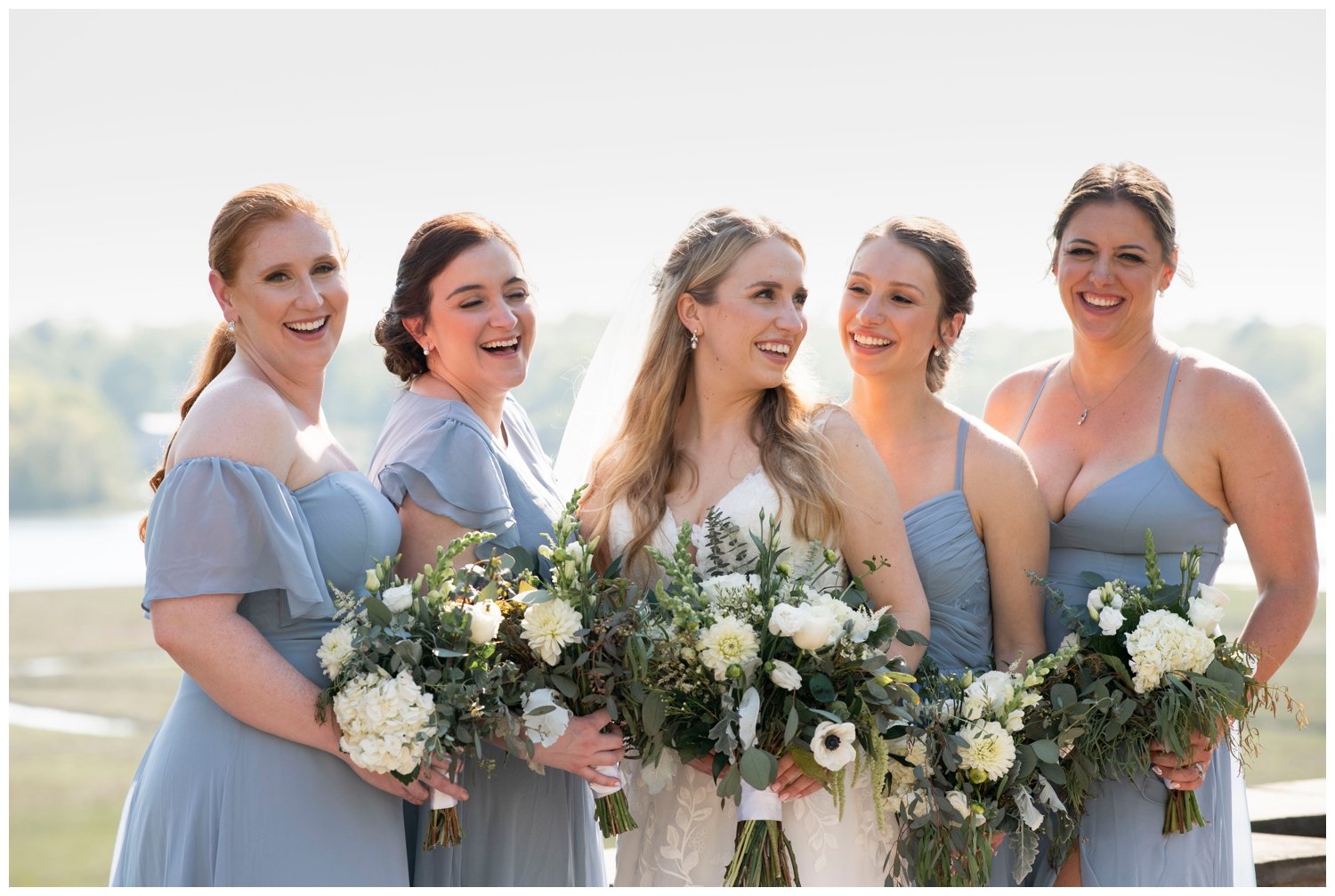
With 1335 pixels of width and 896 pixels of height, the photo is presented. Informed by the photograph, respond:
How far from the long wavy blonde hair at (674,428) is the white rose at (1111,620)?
0.94m

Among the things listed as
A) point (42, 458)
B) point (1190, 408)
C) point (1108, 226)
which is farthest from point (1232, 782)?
point (42, 458)

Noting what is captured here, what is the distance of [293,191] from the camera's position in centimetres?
439

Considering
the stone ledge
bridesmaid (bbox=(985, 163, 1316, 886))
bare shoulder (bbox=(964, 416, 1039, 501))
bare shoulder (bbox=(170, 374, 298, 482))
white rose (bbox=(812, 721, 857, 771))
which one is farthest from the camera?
the stone ledge

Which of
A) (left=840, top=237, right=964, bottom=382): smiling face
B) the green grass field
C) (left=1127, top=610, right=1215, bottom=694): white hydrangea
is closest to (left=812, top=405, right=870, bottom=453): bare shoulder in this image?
(left=840, top=237, right=964, bottom=382): smiling face

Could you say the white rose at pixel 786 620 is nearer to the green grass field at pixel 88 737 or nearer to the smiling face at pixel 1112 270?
the smiling face at pixel 1112 270

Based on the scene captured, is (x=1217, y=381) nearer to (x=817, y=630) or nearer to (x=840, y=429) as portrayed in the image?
(x=840, y=429)

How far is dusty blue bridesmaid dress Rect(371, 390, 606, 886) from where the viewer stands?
14.8 feet

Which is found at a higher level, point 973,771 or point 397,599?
point 397,599

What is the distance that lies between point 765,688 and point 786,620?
0.86 feet

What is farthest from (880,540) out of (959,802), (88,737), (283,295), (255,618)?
(88,737)

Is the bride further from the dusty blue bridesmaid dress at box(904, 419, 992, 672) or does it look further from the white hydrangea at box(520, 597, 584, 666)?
the white hydrangea at box(520, 597, 584, 666)

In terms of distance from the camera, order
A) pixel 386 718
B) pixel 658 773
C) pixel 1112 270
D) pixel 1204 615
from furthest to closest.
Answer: pixel 1112 270 < pixel 1204 615 < pixel 658 773 < pixel 386 718

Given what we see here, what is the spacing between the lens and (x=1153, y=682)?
4.20 metres

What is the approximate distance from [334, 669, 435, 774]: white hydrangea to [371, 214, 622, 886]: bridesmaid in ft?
1.96
